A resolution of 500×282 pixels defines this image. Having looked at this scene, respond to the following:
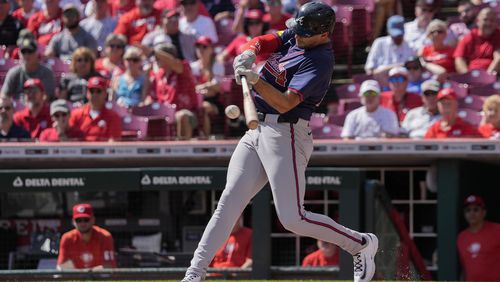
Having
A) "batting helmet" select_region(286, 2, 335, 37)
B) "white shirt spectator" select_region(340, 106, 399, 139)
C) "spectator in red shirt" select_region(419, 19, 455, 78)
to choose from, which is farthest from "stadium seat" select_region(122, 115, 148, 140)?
"batting helmet" select_region(286, 2, 335, 37)

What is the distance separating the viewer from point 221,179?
28.8 feet

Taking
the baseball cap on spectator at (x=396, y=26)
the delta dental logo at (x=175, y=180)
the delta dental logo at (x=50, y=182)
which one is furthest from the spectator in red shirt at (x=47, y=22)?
the delta dental logo at (x=175, y=180)

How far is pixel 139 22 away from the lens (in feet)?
41.9

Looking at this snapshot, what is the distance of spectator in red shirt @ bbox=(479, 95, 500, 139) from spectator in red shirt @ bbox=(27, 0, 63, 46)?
19.2 feet

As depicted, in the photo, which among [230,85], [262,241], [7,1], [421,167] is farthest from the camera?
[7,1]

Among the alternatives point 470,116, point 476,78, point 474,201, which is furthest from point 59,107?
point 476,78

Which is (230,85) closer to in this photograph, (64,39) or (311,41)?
(64,39)

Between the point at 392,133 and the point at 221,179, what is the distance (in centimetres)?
173

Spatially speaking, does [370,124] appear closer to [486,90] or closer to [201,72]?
[486,90]

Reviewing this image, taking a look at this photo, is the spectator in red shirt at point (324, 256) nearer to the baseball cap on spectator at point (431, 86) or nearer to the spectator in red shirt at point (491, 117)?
the spectator in red shirt at point (491, 117)

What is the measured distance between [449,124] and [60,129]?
11.6 feet

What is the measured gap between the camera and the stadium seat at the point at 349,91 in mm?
10820

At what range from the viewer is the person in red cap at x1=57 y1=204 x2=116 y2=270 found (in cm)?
849

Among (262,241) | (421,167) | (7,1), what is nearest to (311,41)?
(262,241)
